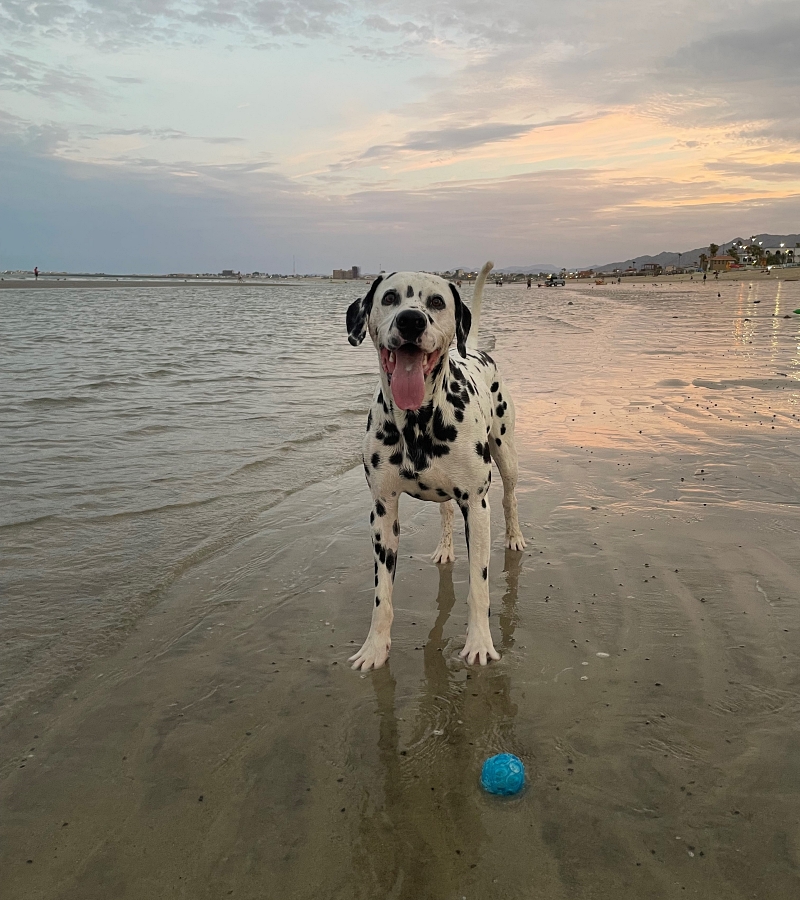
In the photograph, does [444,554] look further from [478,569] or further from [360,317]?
[360,317]

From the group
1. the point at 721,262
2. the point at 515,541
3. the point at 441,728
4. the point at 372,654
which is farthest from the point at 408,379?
the point at 721,262

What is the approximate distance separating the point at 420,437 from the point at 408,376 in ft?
1.38

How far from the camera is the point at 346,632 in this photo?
14.5 ft

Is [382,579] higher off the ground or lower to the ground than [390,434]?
lower

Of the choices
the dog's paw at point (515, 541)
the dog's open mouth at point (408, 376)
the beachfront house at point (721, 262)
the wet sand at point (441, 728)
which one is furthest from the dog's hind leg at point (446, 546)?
the beachfront house at point (721, 262)

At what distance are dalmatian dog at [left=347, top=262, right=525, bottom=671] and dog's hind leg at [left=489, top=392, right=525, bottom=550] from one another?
4.27ft

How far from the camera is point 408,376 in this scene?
12.6ft

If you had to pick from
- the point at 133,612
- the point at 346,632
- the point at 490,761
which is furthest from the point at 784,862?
the point at 133,612

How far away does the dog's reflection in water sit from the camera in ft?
8.31

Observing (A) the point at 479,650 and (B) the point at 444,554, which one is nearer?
(A) the point at 479,650

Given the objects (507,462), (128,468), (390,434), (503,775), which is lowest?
(503,775)

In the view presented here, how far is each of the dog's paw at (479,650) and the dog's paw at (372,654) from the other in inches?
18.0

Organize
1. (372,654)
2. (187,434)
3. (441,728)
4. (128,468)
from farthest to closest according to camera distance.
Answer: (187,434) < (128,468) < (372,654) < (441,728)

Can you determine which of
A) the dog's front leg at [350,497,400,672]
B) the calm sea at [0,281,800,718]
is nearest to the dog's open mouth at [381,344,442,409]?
the dog's front leg at [350,497,400,672]
